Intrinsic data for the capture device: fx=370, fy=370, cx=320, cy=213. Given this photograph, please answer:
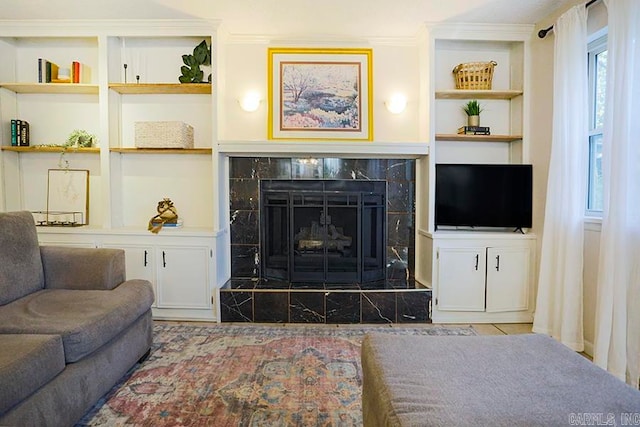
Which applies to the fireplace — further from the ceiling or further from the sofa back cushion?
the sofa back cushion

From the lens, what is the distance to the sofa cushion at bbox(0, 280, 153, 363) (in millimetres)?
1737

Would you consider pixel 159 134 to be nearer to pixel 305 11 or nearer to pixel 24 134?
pixel 24 134

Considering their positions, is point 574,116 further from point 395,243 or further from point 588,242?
point 395,243

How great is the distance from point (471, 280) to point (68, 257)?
10.1 ft

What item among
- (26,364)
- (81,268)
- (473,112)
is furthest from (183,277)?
(473,112)

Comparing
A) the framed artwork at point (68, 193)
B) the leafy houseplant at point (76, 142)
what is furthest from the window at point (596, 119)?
the framed artwork at point (68, 193)

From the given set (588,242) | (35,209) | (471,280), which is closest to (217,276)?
(35,209)

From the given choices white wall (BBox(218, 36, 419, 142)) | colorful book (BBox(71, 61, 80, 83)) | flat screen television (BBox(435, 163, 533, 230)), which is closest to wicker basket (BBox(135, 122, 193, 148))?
white wall (BBox(218, 36, 419, 142))

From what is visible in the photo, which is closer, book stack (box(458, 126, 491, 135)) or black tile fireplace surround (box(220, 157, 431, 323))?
book stack (box(458, 126, 491, 135))

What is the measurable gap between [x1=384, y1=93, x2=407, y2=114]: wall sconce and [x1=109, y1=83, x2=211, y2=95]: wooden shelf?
1.65 m

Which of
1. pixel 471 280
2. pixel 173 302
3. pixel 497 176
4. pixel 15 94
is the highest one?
pixel 15 94

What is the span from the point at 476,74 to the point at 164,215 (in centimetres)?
307

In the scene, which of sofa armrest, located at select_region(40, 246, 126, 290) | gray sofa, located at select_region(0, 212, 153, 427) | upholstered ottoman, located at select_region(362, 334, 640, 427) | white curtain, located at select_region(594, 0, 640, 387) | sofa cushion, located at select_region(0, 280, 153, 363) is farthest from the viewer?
sofa armrest, located at select_region(40, 246, 126, 290)

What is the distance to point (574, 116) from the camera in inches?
104
